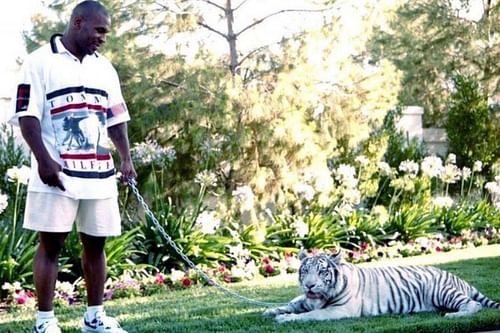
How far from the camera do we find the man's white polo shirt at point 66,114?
15.1ft

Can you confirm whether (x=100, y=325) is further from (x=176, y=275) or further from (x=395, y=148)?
(x=395, y=148)

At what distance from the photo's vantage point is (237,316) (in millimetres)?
6105

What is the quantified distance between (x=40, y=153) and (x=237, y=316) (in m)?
2.27

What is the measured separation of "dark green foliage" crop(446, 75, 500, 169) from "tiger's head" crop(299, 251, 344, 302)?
39.6 ft

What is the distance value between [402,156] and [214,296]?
8.16 meters

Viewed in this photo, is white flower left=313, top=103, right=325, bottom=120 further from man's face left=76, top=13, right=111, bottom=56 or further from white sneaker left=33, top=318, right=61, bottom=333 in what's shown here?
white sneaker left=33, top=318, right=61, bottom=333

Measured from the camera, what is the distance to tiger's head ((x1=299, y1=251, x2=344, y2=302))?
5.59 meters

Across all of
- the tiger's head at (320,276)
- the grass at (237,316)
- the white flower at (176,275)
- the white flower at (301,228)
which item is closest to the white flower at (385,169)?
the white flower at (301,228)

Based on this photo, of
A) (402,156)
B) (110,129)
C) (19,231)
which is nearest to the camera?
(110,129)

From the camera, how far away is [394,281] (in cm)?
602

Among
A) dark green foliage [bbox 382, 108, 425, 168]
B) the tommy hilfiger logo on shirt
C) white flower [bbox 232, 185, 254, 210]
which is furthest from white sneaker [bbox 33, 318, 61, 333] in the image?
dark green foliage [bbox 382, 108, 425, 168]

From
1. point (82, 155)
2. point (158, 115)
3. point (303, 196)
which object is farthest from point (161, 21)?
point (82, 155)

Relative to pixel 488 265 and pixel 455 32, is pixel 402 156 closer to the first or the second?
pixel 488 265

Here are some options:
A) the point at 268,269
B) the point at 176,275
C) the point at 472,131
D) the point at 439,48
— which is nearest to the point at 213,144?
the point at 268,269
